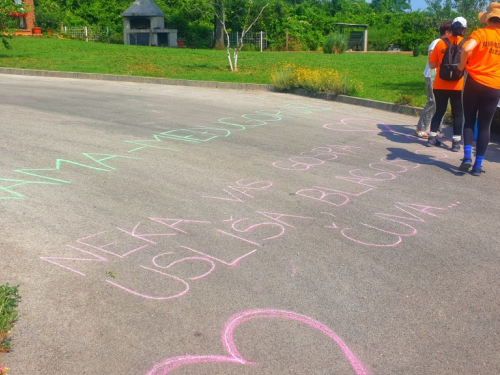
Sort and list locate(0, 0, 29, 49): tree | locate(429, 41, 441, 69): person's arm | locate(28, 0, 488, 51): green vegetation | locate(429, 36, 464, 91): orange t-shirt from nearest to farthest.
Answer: locate(429, 36, 464, 91): orange t-shirt → locate(429, 41, 441, 69): person's arm → locate(0, 0, 29, 49): tree → locate(28, 0, 488, 51): green vegetation

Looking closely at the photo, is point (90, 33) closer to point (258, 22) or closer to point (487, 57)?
point (258, 22)

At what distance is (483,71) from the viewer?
6539mm

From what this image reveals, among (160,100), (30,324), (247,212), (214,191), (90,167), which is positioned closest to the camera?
(30,324)

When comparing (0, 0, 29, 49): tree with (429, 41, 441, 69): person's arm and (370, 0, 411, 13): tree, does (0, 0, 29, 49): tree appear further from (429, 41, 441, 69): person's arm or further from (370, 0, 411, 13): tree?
(370, 0, 411, 13): tree

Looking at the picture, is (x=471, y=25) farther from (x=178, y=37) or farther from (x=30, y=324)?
(x=178, y=37)

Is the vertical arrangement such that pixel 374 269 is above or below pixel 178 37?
below

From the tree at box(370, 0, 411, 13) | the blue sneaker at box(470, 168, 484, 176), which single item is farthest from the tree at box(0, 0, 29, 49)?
the tree at box(370, 0, 411, 13)

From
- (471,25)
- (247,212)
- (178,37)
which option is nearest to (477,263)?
(247,212)

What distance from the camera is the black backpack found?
7.61 m

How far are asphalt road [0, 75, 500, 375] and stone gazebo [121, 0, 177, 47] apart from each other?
102 feet

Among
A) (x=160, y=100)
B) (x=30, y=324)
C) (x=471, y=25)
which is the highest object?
(x=471, y=25)

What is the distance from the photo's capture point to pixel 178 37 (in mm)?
40594

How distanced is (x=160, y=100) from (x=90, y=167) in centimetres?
586

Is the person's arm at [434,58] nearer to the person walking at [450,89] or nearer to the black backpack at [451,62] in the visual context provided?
the person walking at [450,89]
